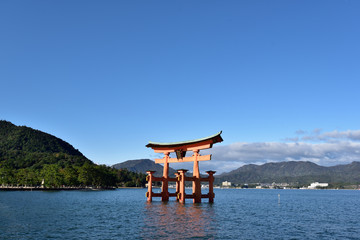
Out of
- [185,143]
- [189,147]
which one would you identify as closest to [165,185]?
[189,147]

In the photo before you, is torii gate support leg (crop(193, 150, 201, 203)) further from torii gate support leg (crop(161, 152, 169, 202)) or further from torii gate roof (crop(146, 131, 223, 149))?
torii gate support leg (crop(161, 152, 169, 202))

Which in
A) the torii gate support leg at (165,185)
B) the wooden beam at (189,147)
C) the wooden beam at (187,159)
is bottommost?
the torii gate support leg at (165,185)

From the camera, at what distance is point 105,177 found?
5468 inches

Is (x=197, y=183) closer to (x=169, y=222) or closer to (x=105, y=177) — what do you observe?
(x=169, y=222)

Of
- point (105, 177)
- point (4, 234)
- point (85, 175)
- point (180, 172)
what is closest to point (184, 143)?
point (180, 172)

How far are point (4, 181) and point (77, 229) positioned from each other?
101 m

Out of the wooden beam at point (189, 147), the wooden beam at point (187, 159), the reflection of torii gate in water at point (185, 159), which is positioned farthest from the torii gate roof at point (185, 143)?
the wooden beam at point (187, 159)

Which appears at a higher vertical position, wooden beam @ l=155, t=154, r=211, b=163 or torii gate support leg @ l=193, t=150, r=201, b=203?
wooden beam @ l=155, t=154, r=211, b=163

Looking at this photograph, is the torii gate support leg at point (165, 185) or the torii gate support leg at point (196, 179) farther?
the torii gate support leg at point (165, 185)

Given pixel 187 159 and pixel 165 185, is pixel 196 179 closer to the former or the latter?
pixel 187 159

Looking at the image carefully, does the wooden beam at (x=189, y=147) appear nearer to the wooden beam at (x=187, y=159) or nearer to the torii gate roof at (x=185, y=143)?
the torii gate roof at (x=185, y=143)

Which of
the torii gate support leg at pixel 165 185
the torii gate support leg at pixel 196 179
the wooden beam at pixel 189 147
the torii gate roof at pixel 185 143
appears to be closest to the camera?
the torii gate roof at pixel 185 143

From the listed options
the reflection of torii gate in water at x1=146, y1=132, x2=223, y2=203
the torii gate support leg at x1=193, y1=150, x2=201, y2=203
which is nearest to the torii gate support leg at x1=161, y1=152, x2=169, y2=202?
the reflection of torii gate in water at x1=146, y1=132, x2=223, y2=203

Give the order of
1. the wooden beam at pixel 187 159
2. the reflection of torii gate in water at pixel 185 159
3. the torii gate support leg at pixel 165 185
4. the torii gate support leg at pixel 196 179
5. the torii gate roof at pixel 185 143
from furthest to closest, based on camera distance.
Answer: the torii gate support leg at pixel 165 185, the torii gate support leg at pixel 196 179, the reflection of torii gate in water at pixel 185 159, the torii gate roof at pixel 185 143, the wooden beam at pixel 187 159
